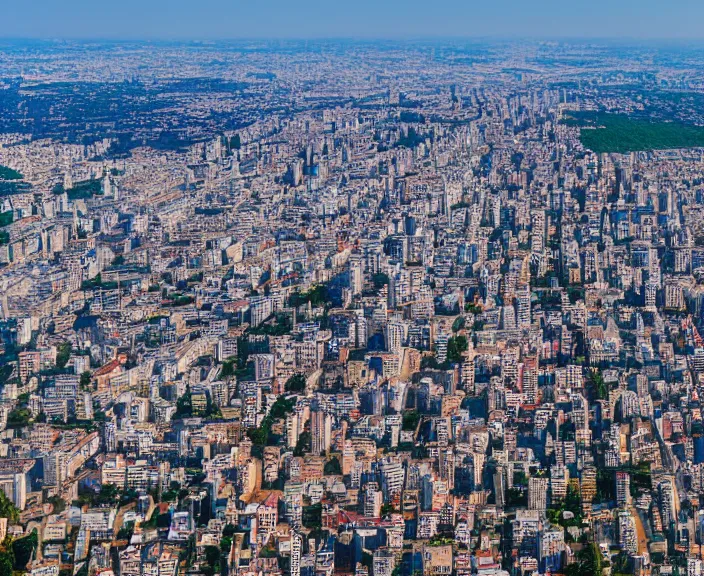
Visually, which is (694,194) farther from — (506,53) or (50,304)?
(506,53)

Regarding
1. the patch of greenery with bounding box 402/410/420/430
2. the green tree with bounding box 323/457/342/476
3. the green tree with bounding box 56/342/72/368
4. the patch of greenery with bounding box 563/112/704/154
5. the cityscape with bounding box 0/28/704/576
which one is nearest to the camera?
the cityscape with bounding box 0/28/704/576

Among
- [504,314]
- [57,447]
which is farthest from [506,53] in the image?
[57,447]

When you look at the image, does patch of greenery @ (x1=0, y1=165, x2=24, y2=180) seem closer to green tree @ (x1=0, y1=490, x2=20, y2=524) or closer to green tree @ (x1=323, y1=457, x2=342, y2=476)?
green tree @ (x1=0, y1=490, x2=20, y2=524)

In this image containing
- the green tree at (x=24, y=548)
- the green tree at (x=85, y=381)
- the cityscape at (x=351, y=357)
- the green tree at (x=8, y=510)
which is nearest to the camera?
the green tree at (x=24, y=548)

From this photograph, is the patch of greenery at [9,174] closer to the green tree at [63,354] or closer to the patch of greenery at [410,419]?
the green tree at [63,354]

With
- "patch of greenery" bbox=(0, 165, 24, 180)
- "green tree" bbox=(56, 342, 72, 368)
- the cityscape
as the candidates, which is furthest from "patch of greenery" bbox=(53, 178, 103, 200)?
"green tree" bbox=(56, 342, 72, 368)

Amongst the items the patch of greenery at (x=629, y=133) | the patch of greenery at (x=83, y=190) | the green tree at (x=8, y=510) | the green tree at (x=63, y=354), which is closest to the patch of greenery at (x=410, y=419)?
the green tree at (x=8, y=510)

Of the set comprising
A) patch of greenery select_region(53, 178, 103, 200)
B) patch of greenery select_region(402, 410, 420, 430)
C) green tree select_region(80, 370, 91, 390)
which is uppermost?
patch of greenery select_region(402, 410, 420, 430)

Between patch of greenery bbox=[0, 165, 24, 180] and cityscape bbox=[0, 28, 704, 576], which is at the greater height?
cityscape bbox=[0, 28, 704, 576]
